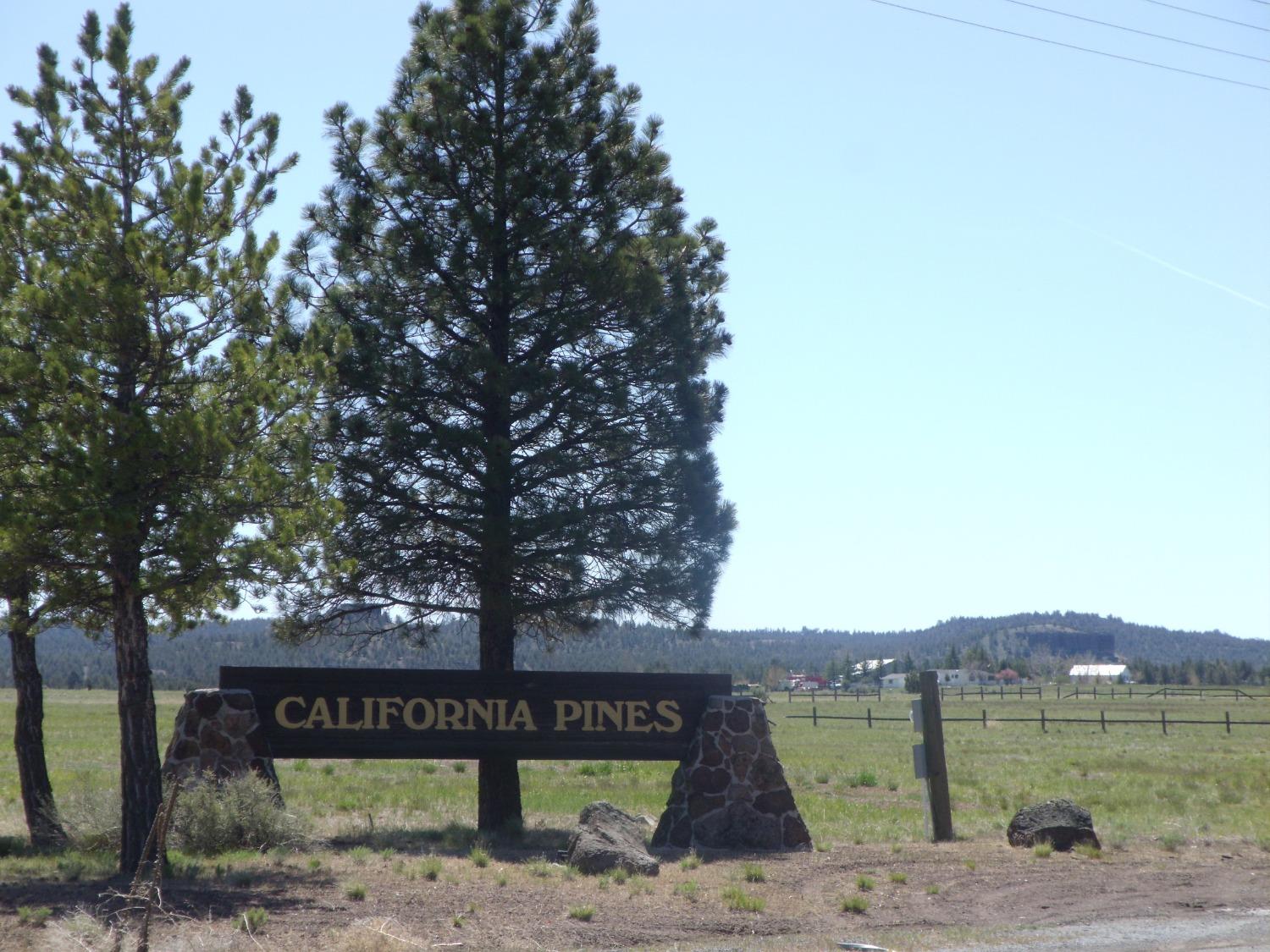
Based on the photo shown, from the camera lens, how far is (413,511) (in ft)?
51.5

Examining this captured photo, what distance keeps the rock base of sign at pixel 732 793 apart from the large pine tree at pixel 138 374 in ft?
19.5

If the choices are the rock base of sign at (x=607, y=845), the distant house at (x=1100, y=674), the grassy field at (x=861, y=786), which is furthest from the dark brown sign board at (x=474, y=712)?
the distant house at (x=1100, y=674)

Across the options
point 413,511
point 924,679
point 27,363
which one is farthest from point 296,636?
point 924,679

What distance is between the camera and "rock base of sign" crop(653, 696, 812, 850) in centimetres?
1431

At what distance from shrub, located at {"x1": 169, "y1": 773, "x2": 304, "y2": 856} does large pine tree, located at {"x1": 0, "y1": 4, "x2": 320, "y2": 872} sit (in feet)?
4.41

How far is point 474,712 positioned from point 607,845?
11.1 feet

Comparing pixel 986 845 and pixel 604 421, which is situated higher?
pixel 604 421

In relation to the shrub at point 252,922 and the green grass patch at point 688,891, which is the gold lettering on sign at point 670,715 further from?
the shrub at point 252,922

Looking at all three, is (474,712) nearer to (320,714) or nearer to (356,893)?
(320,714)

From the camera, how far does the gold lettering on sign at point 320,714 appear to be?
14.4 meters

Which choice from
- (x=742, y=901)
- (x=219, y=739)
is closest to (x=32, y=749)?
(x=219, y=739)

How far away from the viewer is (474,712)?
48.9ft

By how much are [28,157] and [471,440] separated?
5813 millimetres

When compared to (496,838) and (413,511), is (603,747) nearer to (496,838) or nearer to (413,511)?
(496,838)
